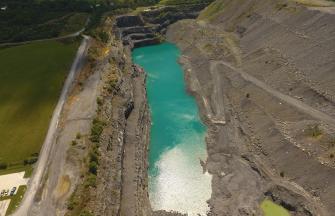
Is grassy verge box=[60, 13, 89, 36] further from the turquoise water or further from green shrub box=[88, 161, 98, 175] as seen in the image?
green shrub box=[88, 161, 98, 175]

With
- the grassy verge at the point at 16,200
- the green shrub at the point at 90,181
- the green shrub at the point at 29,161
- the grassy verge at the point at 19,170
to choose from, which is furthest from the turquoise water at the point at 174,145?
the grassy verge at the point at 16,200

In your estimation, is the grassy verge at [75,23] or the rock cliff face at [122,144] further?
the grassy verge at [75,23]

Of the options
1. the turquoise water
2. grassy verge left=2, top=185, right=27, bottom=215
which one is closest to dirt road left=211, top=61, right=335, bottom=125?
the turquoise water

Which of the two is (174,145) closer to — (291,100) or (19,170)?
(291,100)

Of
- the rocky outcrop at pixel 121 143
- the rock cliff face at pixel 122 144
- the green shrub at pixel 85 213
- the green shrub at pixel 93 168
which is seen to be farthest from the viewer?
the green shrub at pixel 93 168

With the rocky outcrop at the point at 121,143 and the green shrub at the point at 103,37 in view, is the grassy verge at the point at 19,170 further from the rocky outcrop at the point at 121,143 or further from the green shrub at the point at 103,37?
the green shrub at the point at 103,37

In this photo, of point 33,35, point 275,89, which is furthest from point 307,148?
point 33,35

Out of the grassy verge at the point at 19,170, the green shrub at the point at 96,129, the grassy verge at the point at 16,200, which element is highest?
the green shrub at the point at 96,129

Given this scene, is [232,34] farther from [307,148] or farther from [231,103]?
[307,148]
